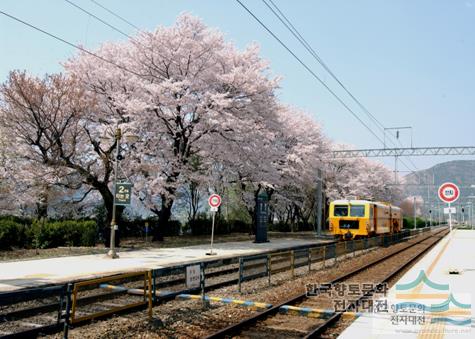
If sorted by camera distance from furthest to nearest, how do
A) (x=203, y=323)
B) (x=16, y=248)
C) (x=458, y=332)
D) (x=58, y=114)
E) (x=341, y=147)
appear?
(x=341, y=147), (x=58, y=114), (x=16, y=248), (x=203, y=323), (x=458, y=332)

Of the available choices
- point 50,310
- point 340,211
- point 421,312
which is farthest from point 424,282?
point 340,211

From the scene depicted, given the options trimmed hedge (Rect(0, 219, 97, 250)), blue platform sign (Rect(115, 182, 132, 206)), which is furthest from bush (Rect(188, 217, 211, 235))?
blue platform sign (Rect(115, 182, 132, 206))

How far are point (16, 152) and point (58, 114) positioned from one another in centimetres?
437

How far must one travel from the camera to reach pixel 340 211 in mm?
35344

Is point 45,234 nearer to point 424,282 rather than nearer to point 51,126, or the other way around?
point 51,126

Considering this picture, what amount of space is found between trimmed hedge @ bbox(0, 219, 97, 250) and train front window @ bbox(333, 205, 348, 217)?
A: 719 inches

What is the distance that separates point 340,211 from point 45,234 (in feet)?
69.5

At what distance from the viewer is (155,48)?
2880 centimetres

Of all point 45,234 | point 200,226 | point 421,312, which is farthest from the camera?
point 200,226

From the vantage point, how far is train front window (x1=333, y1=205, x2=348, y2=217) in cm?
3497

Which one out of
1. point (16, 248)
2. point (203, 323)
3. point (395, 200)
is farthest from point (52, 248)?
point (395, 200)

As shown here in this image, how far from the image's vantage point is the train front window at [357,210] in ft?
112

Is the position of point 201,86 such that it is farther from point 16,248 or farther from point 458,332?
point 458,332

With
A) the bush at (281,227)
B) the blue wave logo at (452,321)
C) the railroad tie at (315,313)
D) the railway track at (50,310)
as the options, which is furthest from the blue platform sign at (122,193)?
the bush at (281,227)
